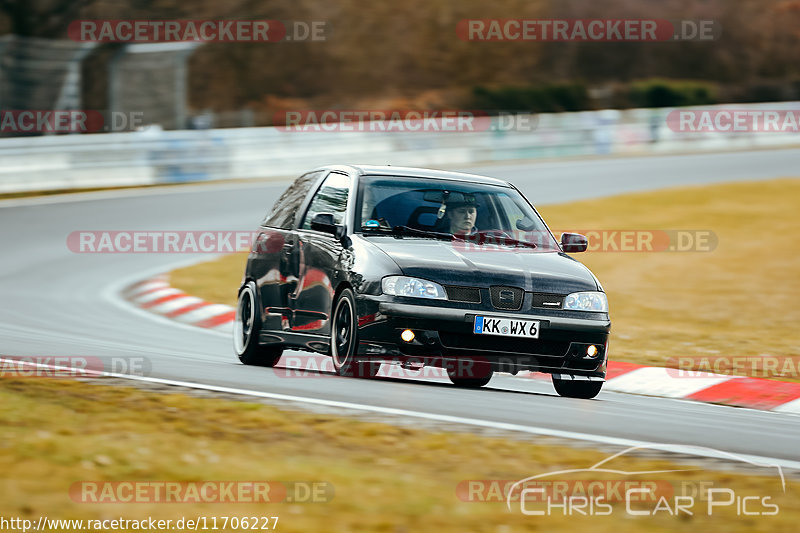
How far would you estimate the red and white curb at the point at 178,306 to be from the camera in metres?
14.4

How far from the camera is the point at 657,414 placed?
27.9ft

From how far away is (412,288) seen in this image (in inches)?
348

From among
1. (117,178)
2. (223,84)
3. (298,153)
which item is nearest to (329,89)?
(223,84)

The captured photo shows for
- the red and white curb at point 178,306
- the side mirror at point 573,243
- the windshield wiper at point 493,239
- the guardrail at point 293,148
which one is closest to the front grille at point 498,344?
the windshield wiper at point 493,239

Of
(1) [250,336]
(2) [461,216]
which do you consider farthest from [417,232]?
(1) [250,336]

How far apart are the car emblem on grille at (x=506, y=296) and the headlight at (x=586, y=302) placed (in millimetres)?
401

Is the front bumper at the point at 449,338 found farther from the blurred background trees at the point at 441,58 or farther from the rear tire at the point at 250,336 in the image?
the blurred background trees at the point at 441,58

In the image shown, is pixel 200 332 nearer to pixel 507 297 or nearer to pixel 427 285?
pixel 427 285

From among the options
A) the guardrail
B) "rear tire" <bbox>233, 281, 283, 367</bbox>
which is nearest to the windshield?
"rear tire" <bbox>233, 281, 283, 367</bbox>

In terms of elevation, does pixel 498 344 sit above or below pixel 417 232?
below

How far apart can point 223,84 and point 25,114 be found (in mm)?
19637

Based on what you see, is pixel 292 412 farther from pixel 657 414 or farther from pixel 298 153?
pixel 298 153

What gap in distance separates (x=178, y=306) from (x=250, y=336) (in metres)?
4.76

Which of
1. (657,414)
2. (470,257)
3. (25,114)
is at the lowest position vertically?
(657,414)
